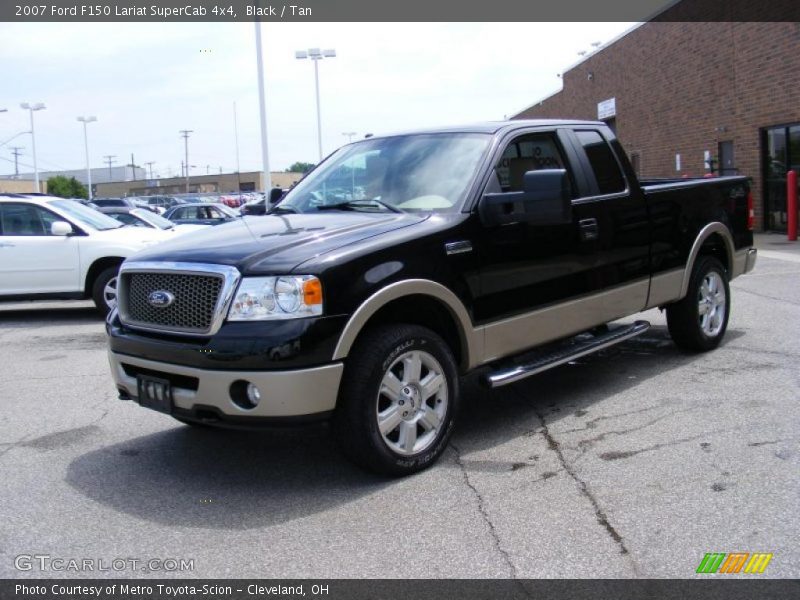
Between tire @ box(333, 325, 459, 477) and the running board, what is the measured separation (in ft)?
1.27

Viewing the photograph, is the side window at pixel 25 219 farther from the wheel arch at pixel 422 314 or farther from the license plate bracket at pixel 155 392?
the wheel arch at pixel 422 314

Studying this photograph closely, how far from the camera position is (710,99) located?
22641 mm

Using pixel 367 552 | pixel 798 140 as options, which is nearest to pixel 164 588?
pixel 367 552

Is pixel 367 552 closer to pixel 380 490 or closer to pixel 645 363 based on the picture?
pixel 380 490


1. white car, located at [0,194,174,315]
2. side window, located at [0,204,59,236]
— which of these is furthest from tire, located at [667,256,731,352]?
side window, located at [0,204,59,236]

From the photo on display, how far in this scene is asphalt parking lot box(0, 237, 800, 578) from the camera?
3643 millimetres

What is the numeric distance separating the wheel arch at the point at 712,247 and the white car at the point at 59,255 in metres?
7.00

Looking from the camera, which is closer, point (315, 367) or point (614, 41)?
point (315, 367)

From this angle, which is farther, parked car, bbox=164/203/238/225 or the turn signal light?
parked car, bbox=164/203/238/225

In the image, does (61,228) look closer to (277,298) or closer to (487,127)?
(487,127)

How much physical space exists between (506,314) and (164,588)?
8.64 feet

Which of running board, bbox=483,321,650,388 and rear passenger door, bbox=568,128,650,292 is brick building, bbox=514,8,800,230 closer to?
rear passenger door, bbox=568,128,650,292

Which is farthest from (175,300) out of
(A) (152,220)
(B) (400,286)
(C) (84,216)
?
(A) (152,220)

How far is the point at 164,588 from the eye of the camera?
3.43 meters
